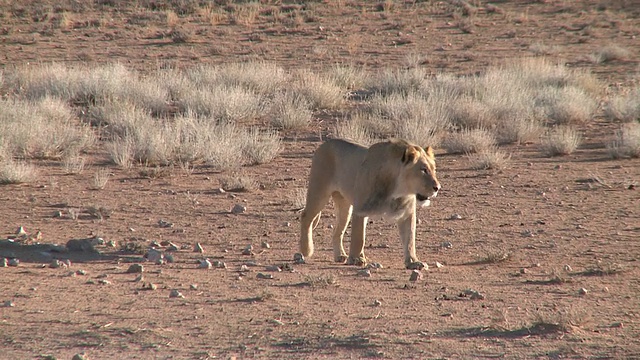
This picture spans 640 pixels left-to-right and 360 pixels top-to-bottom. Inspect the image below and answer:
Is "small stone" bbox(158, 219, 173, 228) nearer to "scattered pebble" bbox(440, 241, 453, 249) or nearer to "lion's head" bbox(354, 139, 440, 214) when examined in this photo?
"lion's head" bbox(354, 139, 440, 214)

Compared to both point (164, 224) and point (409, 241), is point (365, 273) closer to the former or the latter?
point (409, 241)

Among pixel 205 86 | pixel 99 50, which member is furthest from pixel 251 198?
pixel 99 50

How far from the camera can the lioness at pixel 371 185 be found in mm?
8289

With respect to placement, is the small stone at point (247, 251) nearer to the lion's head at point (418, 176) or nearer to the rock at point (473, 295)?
the lion's head at point (418, 176)

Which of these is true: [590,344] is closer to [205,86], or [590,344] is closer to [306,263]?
[306,263]

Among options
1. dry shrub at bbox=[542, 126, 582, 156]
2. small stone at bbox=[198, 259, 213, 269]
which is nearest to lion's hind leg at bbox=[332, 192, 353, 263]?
small stone at bbox=[198, 259, 213, 269]

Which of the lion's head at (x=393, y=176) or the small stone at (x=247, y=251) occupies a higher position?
A: the lion's head at (x=393, y=176)

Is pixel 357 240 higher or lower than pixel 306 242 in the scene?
higher

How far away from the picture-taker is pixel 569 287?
26.2 feet

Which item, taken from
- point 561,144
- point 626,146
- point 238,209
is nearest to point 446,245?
point 238,209

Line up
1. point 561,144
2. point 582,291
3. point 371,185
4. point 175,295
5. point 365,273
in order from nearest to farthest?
point 175,295, point 582,291, point 365,273, point 371,185, point 561,144

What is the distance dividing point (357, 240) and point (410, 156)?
1.05 meters

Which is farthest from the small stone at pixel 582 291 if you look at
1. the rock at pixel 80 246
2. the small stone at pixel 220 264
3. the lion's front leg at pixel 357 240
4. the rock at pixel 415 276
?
the rock at pixel 80 246

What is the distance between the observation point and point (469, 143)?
15.5 meters
